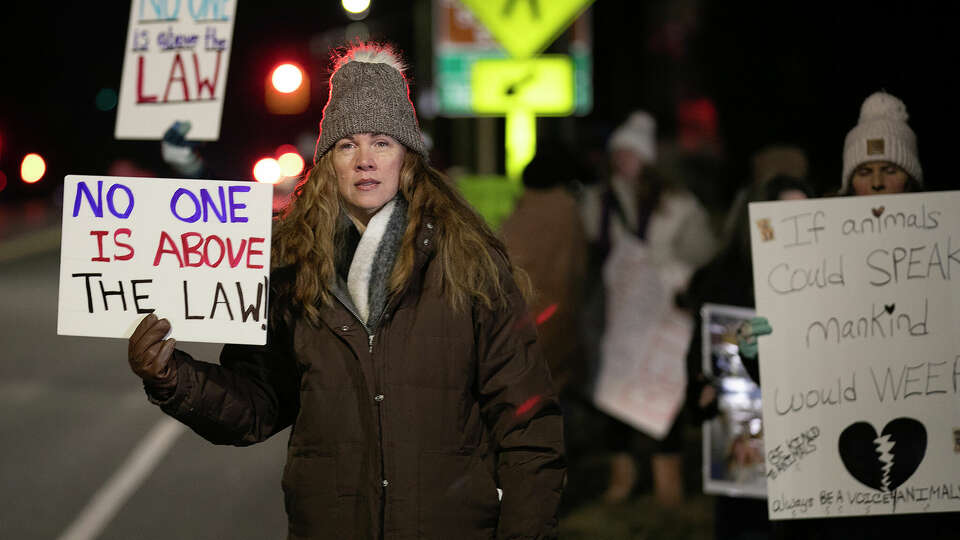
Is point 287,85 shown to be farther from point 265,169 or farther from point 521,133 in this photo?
point 521,133

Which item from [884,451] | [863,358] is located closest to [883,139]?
[863,358]

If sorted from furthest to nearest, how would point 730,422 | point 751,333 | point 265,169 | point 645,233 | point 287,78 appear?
point 645,233 < point 265,169 < point 287,78 < point 730,422 < point 751,333

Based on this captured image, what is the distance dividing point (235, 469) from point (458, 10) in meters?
4.54

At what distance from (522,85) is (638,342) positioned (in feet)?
9.86

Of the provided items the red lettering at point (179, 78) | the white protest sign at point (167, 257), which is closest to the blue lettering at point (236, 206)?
the white protest sign at point (167, 257)

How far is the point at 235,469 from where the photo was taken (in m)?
9.34

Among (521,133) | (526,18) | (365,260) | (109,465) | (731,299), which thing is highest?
(526,18)

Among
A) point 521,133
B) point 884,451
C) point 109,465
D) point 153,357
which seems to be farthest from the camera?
point 521,133

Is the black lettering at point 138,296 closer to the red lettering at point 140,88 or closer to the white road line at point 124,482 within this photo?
the red lettering at point 140,88

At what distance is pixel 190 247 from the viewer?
143 inches

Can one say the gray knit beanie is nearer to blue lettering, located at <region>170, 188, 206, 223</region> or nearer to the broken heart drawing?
blue lettering, located at <region>170, 188, 206, 223</region>

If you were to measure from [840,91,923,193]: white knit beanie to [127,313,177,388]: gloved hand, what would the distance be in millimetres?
2289

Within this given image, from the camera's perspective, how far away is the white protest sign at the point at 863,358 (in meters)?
4.11

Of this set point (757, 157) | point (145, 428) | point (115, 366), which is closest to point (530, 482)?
point (757, 157)
